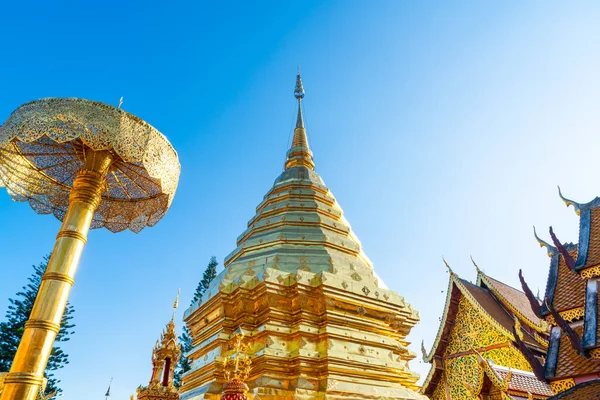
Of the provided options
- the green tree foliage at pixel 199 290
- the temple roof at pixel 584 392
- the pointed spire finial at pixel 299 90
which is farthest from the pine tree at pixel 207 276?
the temple roof at pixel 584 392

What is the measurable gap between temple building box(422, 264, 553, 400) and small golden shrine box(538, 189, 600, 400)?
0.87 meters

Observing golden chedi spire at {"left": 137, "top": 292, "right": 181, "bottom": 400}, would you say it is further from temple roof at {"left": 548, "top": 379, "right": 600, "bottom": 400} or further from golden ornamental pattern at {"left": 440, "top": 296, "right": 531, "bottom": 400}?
temple roof at {"left": 548, "top": 379, "right": 600, "bottom": 400}

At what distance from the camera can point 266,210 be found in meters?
8.29

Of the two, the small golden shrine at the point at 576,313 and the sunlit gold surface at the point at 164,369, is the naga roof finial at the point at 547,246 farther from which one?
the sunlit gold surface at the point at 164,369

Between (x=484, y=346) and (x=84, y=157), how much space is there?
29.1ft

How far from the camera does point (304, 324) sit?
5.94 metres

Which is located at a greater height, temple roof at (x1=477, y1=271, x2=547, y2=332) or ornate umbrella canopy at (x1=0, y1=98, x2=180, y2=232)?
temple roof at (x1=477, y1=271, x2=547, y2=332)

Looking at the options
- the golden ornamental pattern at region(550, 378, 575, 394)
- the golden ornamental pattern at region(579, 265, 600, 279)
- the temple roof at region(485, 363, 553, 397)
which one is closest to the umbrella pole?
the golden ornamental pattern at region(550, 378, 575, 394)

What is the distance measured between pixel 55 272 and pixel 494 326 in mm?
8748

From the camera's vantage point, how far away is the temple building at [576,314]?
543 cm

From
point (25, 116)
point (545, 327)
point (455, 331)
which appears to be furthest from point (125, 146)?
point (455, 331)

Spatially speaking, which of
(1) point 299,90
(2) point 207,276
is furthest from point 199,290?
(1) point 299,90

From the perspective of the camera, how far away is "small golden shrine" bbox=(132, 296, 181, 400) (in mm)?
9422

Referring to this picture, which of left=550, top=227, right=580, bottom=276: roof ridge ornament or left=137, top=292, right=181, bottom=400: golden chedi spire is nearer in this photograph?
left=550, top=227, right=580, bottom=276: roof ridge ornament
